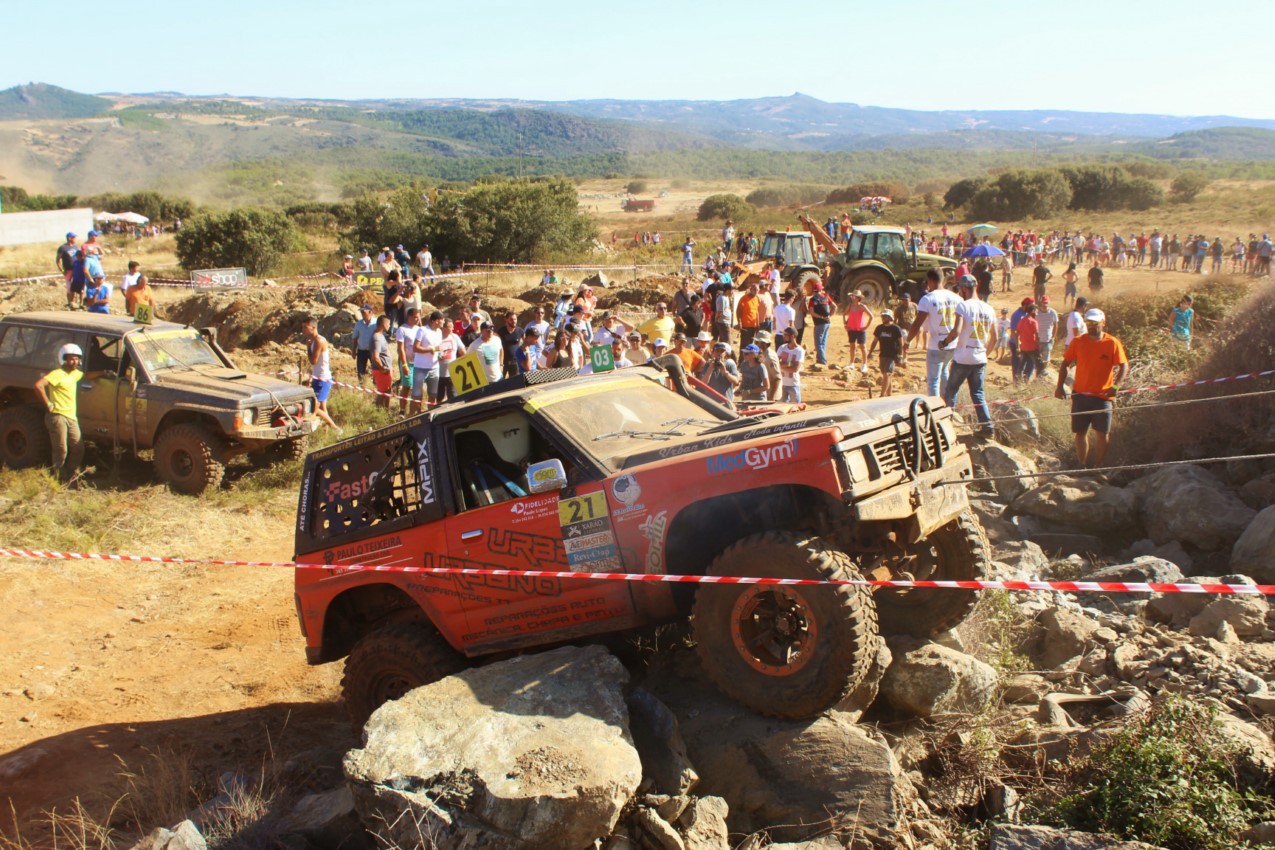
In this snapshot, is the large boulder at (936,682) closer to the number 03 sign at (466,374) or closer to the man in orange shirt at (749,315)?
the number 03 sign at (466,374)

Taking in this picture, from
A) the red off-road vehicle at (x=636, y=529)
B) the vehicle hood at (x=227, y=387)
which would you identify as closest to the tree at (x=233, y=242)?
the vehicle hood at (x=227, y=387)

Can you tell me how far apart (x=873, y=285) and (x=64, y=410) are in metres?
17.3

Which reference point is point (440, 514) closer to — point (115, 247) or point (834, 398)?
point (834, 398)

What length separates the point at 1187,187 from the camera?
64188 millimetres

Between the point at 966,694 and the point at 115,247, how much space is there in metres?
52.6

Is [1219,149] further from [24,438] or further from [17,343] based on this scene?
[24,438]

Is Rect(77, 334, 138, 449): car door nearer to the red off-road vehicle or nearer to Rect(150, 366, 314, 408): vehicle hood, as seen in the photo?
Rect(150, 366, 314, 408): vehicle hood

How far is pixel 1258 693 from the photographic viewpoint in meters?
5.24

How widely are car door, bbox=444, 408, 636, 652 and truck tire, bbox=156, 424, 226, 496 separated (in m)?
6.94

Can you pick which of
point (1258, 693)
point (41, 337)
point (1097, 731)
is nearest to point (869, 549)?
point (1097, 731)

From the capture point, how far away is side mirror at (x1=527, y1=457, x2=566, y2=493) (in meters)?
5.14

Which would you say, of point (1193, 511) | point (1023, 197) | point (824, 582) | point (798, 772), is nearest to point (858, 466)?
point (824, 582)

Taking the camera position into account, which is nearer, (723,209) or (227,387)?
(227,387)

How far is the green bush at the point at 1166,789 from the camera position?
421cm
